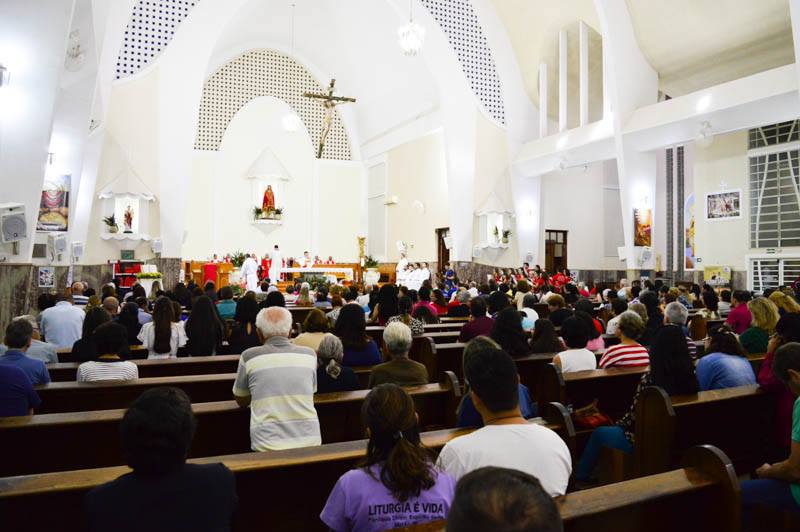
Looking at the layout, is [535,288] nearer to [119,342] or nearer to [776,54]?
[776,54]

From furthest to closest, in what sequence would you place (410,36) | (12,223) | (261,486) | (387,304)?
(410,36)
(12,223)
(387,304)
(261,486)

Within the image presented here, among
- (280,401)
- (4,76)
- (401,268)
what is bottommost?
(280,401)

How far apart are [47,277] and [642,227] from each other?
39.3ft

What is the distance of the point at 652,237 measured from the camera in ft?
46.0

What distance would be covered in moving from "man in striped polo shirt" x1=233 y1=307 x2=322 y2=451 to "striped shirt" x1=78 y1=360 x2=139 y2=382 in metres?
1.01

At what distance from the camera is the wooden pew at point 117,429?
9.04 ft

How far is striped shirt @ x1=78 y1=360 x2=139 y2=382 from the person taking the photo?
345 centimetres

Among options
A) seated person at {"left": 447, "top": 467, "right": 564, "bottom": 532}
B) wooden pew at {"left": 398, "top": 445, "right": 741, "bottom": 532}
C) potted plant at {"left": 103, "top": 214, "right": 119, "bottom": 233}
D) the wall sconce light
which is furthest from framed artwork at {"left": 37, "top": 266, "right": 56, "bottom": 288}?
seated person at {"left": 447, "top": 467, "right": 564, "bottom": 532}

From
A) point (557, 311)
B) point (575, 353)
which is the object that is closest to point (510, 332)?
point (575, 353)

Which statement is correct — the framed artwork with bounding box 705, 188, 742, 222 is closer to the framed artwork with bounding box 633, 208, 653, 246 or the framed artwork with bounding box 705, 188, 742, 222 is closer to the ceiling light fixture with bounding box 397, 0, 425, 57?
the framed artwork with bounding box 633, 208, 653, 246

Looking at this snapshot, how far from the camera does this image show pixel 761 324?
15.1ft

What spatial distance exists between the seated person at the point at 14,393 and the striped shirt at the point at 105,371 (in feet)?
1.44

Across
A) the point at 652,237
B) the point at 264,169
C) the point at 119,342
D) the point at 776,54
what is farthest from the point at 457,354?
the point at 264,169

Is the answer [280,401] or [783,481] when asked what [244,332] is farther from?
[783,481]
